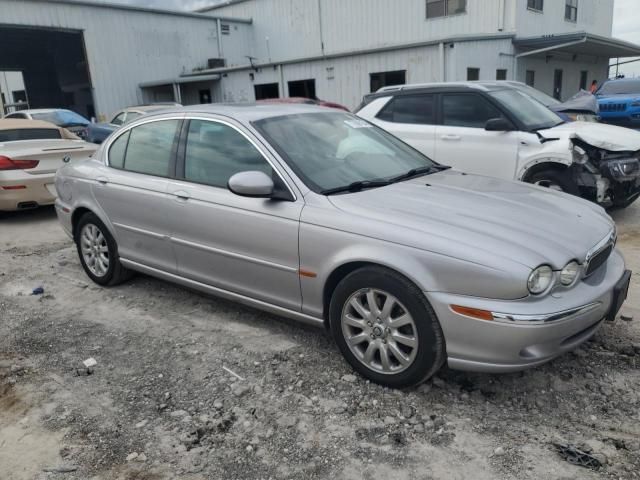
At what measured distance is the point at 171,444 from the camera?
9.00 feet

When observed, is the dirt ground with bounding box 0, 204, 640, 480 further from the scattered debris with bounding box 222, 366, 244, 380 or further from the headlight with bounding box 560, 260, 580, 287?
the headlight with bounding box 560, 260, 580, 287

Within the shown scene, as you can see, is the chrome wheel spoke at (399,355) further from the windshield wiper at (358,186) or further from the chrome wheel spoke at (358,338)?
the windshield wiper at (358,186)

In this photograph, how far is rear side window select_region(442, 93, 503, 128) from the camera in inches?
266

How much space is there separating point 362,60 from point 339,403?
1709 centimetres

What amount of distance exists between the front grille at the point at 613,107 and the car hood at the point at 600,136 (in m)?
8.84

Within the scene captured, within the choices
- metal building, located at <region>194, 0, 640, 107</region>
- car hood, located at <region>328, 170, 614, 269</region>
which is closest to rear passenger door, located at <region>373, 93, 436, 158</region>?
car hood, located at <region>328, 170, 614, 269</region>

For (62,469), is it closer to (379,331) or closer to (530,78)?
(379,331)

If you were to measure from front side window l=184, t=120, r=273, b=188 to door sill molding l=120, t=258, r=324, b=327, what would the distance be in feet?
2.53

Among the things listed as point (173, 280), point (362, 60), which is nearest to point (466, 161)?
point (173, 280)

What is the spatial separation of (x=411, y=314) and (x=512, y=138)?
4379 millimetres

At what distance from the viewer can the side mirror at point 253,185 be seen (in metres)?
3.32

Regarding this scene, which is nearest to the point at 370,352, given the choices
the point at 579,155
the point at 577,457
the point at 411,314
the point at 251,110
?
the point at 411,314

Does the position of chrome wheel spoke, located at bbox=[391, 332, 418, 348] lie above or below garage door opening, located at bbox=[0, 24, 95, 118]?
below

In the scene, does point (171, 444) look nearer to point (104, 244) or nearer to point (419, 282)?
point (419, 282)
